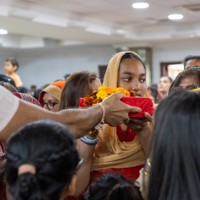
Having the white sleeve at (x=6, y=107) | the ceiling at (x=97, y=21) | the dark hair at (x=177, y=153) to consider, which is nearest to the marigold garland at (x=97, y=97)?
the white sleeve at (x=6, y=107)

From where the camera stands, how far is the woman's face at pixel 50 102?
287 cm

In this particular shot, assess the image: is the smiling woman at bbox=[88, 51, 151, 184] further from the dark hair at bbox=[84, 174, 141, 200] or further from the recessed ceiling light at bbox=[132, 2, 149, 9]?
the recessed ceiling light at bbox=[132, 2, 149, 9]

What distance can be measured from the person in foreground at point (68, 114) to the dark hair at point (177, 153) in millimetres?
432

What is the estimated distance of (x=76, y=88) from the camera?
7.27 feet

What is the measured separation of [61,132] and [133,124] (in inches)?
29.8

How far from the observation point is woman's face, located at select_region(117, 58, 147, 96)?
1938mm

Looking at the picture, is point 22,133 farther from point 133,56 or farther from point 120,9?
point 120,9

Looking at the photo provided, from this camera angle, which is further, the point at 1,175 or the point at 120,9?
the point at 120,9

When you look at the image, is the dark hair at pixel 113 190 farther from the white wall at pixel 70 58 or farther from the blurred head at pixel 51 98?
the white wall at pixel 70 58

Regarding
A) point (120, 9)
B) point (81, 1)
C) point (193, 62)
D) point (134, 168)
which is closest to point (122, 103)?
point (134, 168)

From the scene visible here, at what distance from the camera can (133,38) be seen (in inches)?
352

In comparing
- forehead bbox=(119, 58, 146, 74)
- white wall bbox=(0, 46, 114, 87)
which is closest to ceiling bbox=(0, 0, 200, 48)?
white wall bbox=(0, 46, 114, 87)

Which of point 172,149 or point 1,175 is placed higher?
point 172,149

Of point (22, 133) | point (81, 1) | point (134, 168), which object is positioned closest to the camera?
point (22, 133)
